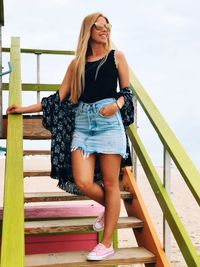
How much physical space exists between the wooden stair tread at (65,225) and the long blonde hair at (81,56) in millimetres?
923

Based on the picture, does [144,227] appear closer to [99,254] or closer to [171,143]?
[99,254]

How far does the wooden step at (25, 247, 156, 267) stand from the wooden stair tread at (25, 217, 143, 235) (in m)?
0.21

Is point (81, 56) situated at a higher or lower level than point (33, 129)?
higher

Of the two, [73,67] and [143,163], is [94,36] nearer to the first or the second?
[73,67]

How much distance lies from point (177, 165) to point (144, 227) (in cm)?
76

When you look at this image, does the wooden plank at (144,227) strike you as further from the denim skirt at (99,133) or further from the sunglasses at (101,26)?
the sunglasses at (101,26)

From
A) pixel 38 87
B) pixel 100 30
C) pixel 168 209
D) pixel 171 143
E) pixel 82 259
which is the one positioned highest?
pixel 100 30

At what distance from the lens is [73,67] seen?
3246mm

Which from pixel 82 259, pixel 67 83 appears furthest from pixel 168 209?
pixel 67 83

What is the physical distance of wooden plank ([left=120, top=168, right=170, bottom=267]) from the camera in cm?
336

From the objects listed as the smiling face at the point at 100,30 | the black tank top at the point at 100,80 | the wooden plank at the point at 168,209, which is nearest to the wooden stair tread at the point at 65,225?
the wooden plank at the point at 168,209

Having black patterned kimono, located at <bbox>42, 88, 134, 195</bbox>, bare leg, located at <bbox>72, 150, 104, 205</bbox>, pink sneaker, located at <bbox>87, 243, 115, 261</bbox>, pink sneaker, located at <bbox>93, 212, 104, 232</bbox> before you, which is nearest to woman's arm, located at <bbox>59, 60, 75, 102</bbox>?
black patterned kimono, located at <bbox>42, 88, 134, 195</bbox>

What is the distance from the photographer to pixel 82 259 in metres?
3.21

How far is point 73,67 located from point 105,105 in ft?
1.15
